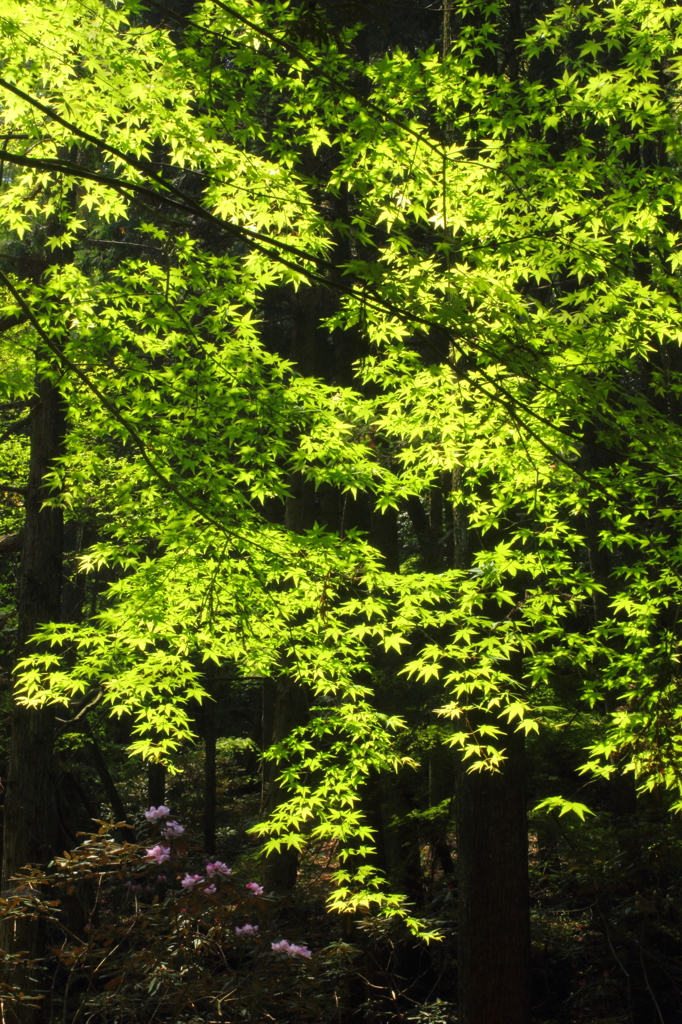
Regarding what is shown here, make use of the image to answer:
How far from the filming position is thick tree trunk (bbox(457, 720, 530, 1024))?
6020mm

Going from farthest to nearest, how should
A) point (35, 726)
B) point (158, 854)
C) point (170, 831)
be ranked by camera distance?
point (35, 726)
point (170, 831)
point (158, 854)

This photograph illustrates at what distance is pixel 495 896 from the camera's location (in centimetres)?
611

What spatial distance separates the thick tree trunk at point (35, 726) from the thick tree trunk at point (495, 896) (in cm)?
425

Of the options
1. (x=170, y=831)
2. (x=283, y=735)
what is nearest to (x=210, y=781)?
(x=283, y=735)

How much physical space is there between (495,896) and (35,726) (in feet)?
16.3

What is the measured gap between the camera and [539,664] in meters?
5.89

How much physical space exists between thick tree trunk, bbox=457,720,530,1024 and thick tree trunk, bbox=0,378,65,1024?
4.25 metres

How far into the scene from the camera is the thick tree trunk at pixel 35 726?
25.6 feet

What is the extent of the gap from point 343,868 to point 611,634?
3.45 metres

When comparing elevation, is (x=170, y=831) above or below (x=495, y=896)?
above

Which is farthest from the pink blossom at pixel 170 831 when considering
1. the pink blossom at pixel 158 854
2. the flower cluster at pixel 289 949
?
the flower cluster at pixel 289 949

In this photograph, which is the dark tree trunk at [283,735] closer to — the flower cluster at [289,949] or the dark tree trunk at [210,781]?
the dark tree trunk at [210,781]

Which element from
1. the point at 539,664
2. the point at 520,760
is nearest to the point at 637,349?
the point at 539,664

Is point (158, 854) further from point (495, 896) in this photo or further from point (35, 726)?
point (35, 726)
